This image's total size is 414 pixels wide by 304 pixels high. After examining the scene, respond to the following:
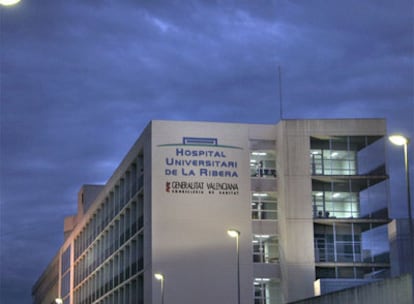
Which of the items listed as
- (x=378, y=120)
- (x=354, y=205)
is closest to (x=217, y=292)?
(x=354, y=205)

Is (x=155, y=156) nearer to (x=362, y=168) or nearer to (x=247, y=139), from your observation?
(x=247, y=139)

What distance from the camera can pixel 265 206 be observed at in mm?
Result: 74188

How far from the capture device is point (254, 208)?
7388 cm

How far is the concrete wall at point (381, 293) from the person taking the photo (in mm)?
32500

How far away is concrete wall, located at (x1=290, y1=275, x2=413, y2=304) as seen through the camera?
1280 inches

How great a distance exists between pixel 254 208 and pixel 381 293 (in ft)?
131

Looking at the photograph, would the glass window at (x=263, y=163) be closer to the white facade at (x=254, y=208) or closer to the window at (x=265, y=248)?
the white facade at (x=254, y=208)

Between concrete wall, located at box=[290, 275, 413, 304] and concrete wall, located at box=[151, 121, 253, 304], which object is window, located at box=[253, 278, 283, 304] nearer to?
concrete wall, located at box=[151, 121, 253, 304]

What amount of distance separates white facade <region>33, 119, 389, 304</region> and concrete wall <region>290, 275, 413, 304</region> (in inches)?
1157

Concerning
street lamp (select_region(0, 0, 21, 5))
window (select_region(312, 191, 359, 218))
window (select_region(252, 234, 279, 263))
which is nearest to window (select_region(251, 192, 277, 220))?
window (select_region(252, 234, 279, 263))

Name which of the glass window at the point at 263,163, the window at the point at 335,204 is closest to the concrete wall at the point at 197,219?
the glass window at the point at 263,163

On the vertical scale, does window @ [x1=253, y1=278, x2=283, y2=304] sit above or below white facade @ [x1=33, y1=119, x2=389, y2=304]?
below

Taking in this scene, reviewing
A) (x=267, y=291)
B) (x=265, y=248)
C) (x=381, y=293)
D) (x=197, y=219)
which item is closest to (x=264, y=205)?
(x=265, y=248)

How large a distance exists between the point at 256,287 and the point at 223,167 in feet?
33.8
